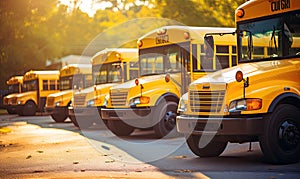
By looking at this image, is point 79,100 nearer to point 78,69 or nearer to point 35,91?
point 78,69

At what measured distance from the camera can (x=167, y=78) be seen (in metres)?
14.6

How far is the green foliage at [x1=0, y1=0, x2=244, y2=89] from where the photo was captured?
2622cm

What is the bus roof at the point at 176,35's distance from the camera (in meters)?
14.3

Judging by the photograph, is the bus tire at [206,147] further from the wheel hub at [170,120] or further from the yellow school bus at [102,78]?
the yellow school bus at [102,78]

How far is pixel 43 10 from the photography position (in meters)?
28.3

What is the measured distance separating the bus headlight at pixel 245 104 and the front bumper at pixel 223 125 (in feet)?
0.50

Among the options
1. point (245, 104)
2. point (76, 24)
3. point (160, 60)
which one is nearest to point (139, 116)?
point (160, 60)

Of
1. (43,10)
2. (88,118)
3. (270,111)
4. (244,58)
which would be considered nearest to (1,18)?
(43,10)

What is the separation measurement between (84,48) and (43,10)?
29.0 meters

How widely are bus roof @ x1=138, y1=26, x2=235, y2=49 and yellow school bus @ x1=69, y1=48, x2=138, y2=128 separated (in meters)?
2.23

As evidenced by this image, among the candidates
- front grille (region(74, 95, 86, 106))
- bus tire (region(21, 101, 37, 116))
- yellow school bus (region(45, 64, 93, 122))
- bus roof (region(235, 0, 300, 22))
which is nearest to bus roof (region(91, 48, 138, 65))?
front grille (region(74, 95, 86, 106))

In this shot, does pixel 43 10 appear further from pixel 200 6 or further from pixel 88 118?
pixel 88 118

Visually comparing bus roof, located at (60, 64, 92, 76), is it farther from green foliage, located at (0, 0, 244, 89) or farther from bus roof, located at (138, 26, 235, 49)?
bus roof, located at (138, 26, 235, 49)

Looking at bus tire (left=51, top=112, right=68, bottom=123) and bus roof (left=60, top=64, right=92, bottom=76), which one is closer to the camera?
bus roof (left=60, top=64, right=92, bottom=76)
